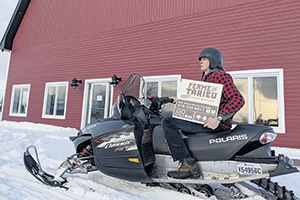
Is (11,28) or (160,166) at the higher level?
(11,28)

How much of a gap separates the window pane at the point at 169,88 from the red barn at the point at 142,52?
32 millimetres

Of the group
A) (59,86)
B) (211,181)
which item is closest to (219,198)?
(211,181)

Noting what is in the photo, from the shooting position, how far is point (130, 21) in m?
7.02

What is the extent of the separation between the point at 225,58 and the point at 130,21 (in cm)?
366

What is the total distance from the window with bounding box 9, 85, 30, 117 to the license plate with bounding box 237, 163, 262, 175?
31.7 feet

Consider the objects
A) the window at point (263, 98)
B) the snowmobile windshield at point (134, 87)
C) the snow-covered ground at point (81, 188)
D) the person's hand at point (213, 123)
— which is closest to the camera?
the person's hand at point (213, 123)

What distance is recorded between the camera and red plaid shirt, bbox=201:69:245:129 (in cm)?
171

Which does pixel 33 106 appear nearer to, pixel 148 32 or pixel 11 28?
pixel 11 28

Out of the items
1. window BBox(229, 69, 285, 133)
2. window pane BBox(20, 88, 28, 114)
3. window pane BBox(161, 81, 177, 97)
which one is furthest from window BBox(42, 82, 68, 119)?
window BBox(229, 69, 285, 133)

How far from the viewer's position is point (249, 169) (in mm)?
1625

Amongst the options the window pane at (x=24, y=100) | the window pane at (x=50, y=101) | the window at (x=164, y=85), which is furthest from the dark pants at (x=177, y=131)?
the window pane at (x=24, y=100)

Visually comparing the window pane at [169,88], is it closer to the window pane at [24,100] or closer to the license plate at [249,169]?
the license plate at [249,169]

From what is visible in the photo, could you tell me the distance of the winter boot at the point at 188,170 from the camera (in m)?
1.75

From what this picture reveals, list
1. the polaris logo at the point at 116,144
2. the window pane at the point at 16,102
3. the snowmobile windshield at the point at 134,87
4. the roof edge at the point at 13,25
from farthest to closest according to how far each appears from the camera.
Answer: the roof edge at the point at 13,25 < the window pane at the point at 16,102 < the snowmobile windshield at the point at 134,87 < the polaris logo at the point at 116,144
